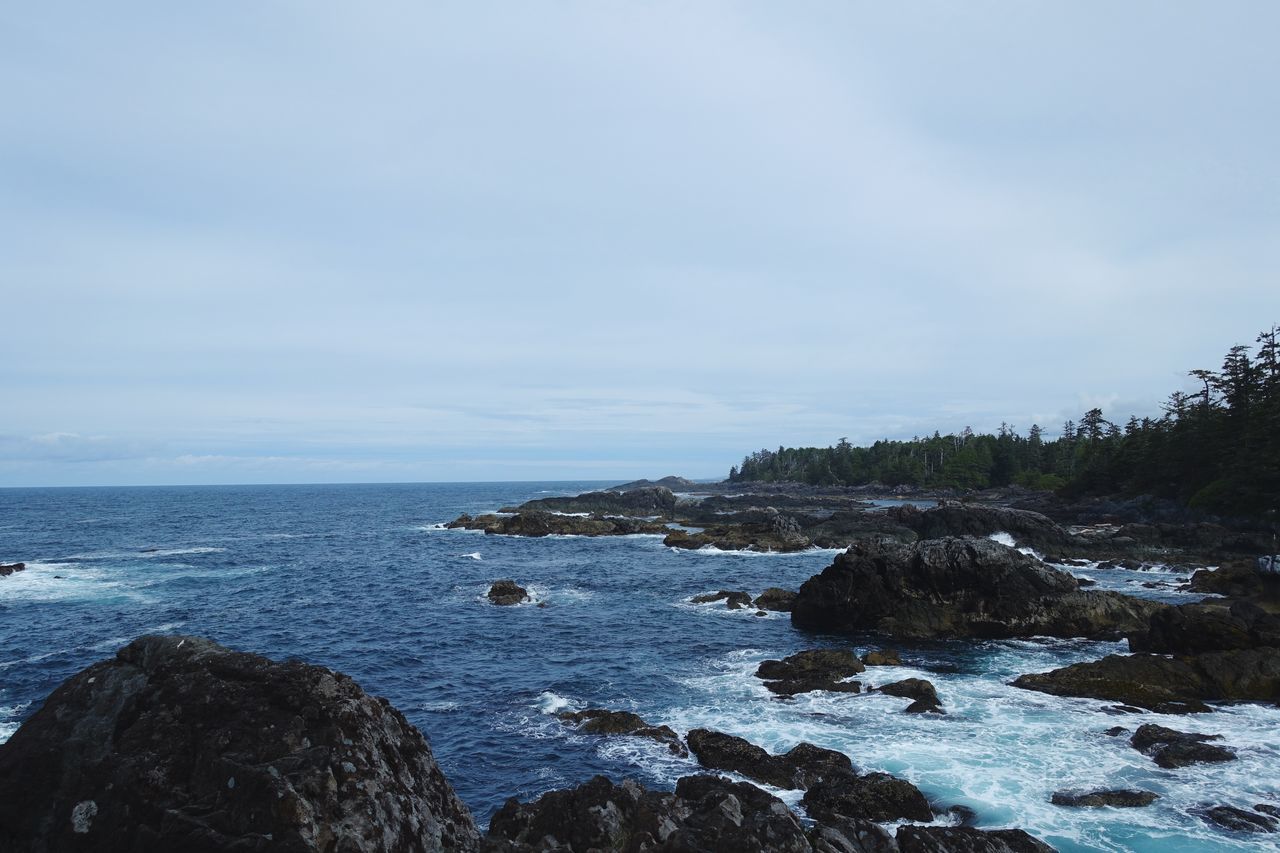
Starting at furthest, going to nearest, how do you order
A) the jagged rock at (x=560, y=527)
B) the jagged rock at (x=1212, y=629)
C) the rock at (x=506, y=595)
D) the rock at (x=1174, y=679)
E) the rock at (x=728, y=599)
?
the jagged rock at (x=560, y=527) → the rock at (x=506, y=595) → the rock at (x=728, y=599) → the jagged rock at (x=1212, y=629) → the rock at (x=1174, y=679)

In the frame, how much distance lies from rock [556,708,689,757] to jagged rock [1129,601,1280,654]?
24.5 metres

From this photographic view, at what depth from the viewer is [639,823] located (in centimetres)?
1200

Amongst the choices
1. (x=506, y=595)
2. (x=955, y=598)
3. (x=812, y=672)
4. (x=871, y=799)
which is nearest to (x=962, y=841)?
(x=871, y=799)

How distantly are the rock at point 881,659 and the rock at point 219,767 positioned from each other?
1102 inches

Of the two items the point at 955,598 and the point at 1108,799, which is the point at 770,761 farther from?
the point at 955,598

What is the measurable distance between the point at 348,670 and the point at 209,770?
26.8m

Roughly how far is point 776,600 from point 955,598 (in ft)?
39.9

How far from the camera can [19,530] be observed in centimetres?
11050

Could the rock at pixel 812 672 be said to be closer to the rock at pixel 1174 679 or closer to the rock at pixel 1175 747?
the rock at pixel 1174 679

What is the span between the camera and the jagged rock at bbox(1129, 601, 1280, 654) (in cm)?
3084

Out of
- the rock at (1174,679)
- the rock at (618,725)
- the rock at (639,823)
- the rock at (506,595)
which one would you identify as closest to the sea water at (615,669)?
the rock at (618,725)

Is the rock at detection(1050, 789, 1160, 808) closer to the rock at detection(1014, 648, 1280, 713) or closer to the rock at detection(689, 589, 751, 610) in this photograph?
the rock at detection(1014, 648, 1280, 713)

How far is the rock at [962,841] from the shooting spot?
13352 millimetres

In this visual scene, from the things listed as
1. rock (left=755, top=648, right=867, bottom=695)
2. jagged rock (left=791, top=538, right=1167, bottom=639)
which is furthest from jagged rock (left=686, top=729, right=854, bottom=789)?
jagged rock (left=791, top=538, right=1167, bottom=639)
